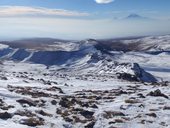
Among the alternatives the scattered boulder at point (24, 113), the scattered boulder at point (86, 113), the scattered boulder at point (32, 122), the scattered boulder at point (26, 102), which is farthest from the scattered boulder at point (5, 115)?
the scattered boulder at point (86, 113)

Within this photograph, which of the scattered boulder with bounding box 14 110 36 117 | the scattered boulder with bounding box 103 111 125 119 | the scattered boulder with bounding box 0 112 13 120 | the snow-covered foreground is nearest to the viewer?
the scattered boulder with bounding box 0 112 13 120

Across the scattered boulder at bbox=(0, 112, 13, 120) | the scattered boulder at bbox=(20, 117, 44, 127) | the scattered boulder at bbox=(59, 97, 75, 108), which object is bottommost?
the scattered boulder at bbox=(59, 97, 75, 108)

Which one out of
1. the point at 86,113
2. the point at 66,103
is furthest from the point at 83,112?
the point at 66,103

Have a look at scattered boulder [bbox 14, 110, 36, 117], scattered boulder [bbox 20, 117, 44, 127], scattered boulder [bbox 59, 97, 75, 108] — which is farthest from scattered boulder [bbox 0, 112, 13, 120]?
scattered boulder [bbox 59, 97, 75, 108]

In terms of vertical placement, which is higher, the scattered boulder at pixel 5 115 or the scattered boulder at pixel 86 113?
the scattered boulder at pixel 5 115

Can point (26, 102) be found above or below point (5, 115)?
below

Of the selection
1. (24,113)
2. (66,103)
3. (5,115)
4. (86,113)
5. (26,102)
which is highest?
(5,115)

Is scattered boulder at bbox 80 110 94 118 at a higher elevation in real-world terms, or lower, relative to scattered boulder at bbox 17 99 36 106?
lower

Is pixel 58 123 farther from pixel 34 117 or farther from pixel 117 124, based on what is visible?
pixel 117 124

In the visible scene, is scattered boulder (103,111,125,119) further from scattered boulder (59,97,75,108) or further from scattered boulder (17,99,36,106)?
scattered boulder (17,99,36,106)

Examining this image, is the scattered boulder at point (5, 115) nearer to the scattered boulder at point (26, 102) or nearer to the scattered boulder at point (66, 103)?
the scattered boulder at point (26, 102)

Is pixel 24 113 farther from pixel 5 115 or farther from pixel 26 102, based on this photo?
pixel 26 102
